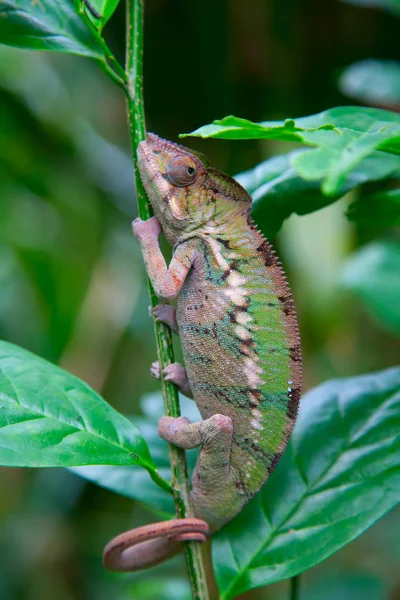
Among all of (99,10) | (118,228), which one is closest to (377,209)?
(99,10)

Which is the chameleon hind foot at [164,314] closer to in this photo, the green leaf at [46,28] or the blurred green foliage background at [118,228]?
the green leaf at [46,28]

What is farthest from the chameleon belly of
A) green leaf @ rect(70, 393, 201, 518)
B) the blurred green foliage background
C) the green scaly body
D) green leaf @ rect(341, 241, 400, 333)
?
the blurred green foliage background

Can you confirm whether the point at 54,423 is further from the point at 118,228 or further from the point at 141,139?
the point at 118,228

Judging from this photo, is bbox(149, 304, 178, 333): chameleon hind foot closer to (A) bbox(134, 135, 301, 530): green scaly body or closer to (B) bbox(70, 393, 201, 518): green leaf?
(A) bbox(134, 135, 301, 530): green scaly body

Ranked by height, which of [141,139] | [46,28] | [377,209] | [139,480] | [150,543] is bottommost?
[150,543]

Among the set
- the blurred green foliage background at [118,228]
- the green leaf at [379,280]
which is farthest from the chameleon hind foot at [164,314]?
the blurred green foliage background at [118,228]

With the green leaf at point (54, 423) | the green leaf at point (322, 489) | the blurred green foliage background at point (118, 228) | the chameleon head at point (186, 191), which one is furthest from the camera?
the blurred green foliage background at point (118, 228)
